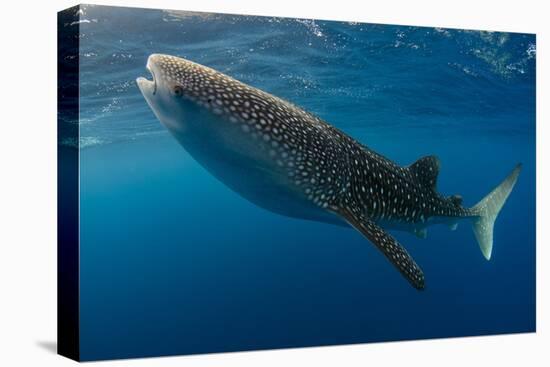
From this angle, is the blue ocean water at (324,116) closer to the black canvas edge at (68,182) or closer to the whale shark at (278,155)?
the black canvas edge at (68,182)

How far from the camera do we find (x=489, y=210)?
9148 millimetres

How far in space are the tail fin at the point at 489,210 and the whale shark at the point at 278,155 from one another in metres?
2.14

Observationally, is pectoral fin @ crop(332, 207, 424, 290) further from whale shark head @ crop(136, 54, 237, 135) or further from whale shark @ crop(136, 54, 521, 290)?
whale shark head @ crop(136, 54, 237, 135)

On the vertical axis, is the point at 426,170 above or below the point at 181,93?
below

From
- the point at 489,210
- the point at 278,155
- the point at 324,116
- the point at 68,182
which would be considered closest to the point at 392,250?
the point at 278,155

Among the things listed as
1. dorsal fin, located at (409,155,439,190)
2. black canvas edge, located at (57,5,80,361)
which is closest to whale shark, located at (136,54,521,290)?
dorsal fin, located at (409,155,439,190)

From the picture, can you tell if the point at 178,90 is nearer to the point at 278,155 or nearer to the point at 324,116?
the point at 278,155

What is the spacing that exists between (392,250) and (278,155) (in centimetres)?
155

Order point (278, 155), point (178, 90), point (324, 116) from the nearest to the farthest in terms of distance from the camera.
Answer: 1. point (178, 90)
2. point (278, 155)
3. point (324, 116)

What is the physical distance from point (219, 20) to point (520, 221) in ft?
20.4

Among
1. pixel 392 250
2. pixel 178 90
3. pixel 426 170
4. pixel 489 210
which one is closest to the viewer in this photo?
pixel 178 90

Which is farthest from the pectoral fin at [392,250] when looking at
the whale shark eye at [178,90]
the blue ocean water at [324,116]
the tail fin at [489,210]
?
the tail fin at [489,210]

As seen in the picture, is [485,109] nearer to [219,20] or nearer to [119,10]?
Answer: [219,20]

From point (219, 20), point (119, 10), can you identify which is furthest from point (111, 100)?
point (219, 20)
